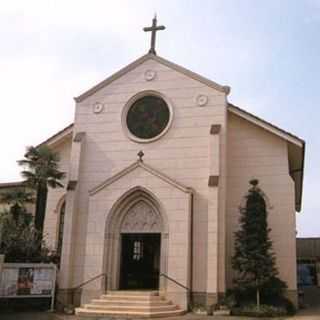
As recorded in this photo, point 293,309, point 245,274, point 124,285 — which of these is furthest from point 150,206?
point 293,309

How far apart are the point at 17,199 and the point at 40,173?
91.4 inches

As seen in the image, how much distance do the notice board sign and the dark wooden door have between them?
3.21 m

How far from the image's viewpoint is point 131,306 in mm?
18906

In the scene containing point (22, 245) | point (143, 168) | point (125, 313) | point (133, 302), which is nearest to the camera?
point (125, 313)

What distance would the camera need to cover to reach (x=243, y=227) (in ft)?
67.2

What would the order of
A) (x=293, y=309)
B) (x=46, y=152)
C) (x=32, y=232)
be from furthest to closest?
(x=46, y=152) < (x=32, y=232) < (x=293, y=309)

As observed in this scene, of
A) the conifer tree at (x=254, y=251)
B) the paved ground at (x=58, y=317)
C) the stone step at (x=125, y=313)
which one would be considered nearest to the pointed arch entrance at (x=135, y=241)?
the stone step at (x=125, y=313)

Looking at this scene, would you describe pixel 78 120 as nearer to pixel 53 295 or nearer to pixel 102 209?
pixel 102 209

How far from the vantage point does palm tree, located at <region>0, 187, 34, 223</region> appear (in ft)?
79.7

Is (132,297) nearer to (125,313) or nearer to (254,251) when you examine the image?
(125,313)

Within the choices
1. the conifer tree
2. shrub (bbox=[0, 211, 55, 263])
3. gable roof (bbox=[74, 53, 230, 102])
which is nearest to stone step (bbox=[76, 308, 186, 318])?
the conifer tree

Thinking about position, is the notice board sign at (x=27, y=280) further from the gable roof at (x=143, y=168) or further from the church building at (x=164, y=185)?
the gable roof at (x=143, y=168)

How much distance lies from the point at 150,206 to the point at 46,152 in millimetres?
5765

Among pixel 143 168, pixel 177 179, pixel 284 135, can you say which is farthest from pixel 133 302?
pixel 284 135
